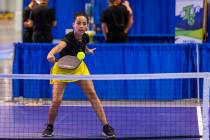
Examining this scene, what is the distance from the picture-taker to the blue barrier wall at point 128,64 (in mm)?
11255

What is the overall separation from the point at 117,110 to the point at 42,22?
309 cm

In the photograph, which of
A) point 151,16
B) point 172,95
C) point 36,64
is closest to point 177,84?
point 172,95

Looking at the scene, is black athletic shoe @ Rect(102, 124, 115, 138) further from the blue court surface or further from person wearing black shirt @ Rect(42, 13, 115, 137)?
the blue court surface

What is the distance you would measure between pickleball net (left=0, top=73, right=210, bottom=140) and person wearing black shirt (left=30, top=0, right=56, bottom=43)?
Result: 1.41 meters

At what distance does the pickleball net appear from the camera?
28.0 ft

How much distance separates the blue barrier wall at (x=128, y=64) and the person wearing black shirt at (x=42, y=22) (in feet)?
3.70

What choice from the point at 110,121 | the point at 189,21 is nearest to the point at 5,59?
the point at 189,21

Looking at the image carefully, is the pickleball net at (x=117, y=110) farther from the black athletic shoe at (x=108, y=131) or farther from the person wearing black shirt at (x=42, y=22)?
the person wearing black shirt at (x=42, y=22)

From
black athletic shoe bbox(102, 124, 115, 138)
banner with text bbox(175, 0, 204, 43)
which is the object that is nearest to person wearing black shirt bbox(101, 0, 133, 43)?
banner with text bbox(175, 0, 204, 43)

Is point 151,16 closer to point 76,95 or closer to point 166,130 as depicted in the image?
point 76,95

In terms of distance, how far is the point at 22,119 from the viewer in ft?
31.7

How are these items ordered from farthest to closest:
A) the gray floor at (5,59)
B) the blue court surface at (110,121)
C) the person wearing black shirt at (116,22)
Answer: the gray floor at (5,59), the person wearing black shirt at (116,22), the blue court surface at (110,121)

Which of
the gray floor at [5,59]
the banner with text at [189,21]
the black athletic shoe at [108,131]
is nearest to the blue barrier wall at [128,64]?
the banner with text at [189,21]

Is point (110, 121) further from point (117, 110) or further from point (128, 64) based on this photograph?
point (128, 64)
